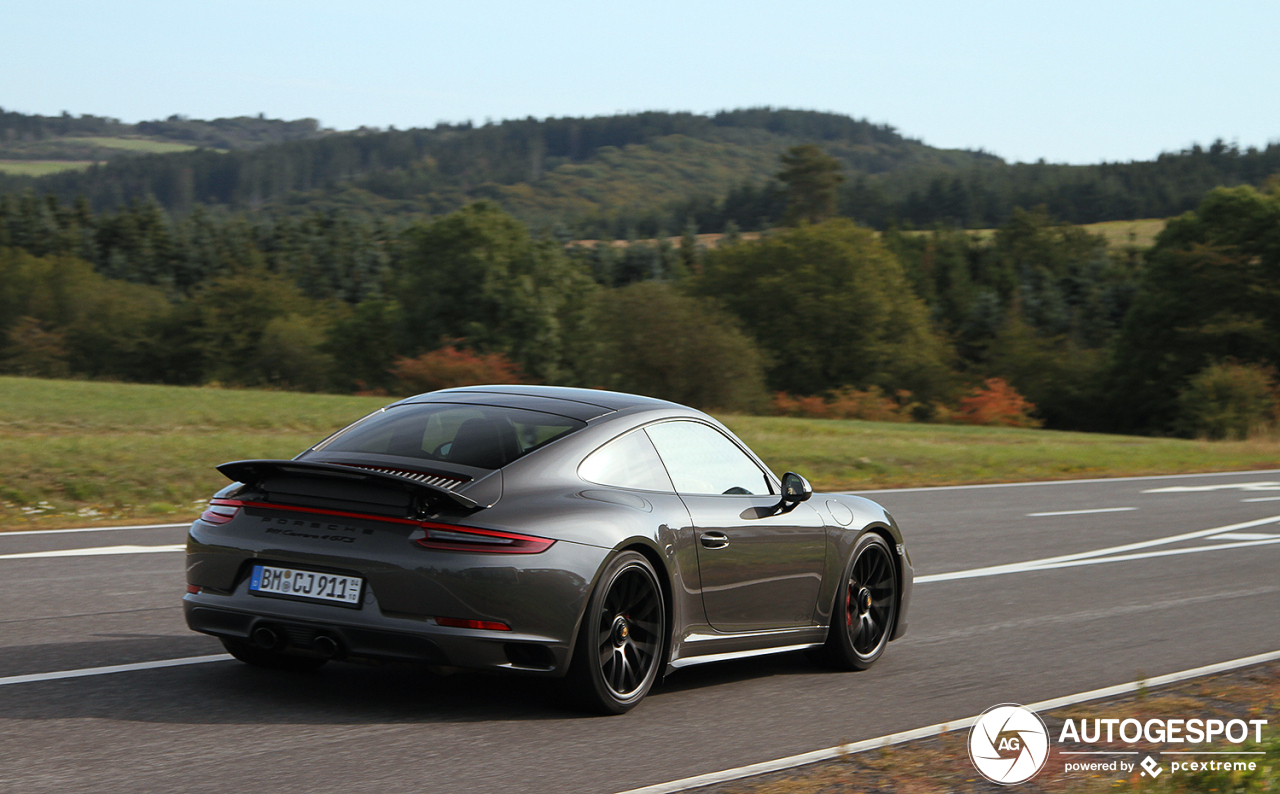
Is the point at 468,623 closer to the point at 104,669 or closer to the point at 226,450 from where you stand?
the point at 104,669

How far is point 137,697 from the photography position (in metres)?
5.62

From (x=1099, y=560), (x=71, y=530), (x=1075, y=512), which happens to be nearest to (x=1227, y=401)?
(x=1075, y=512)

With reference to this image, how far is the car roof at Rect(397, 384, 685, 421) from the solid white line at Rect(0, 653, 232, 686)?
63.9 inches

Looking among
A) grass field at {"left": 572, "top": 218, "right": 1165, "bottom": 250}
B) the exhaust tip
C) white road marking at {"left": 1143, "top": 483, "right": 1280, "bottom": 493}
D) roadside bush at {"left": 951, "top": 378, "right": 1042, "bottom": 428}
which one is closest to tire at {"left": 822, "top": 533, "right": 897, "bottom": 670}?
the exhaust tip

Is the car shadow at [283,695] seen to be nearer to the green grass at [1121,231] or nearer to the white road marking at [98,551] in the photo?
the white road marking at [98,551]

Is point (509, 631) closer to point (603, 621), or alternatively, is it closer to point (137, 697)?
point (603, 621)

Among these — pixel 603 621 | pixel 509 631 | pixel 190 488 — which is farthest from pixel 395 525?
pixel 190 488

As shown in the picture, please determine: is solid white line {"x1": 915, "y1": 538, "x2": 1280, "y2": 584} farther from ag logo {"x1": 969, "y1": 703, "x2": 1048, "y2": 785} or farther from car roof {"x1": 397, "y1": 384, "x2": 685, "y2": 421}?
car roof {"x1": 397, "y1": 384, "x2": 685, "y2": 421}

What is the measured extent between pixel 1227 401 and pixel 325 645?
179 feet

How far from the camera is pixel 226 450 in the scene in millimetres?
16734

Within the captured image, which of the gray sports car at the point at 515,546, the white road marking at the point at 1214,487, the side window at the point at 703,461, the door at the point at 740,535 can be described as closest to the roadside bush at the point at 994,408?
the white road marking at the point at 1214,487

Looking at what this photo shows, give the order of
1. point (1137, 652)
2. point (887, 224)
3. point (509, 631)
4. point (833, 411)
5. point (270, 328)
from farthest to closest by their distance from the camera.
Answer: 1. point (887, 224)
2. point (270, 328)
3. point (833, 411)
4. point (1137, 652)
5. point (509, 631)

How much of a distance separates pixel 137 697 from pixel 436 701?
49.9 inches

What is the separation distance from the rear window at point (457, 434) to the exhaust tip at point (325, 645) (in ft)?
2.99
